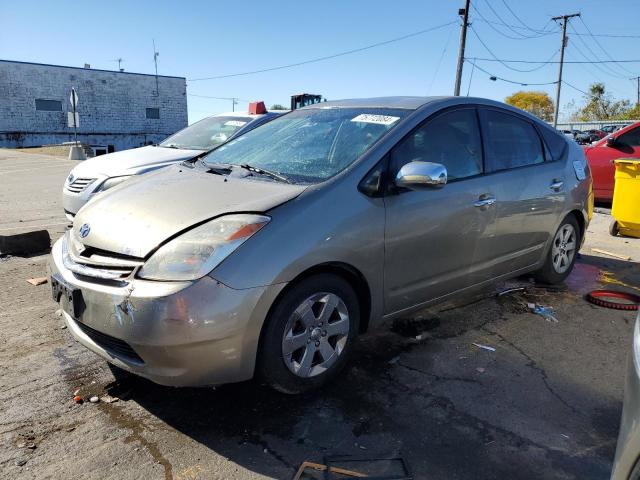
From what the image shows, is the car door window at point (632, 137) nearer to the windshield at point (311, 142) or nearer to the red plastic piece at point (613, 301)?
the red plastic piece at point (613, 301)

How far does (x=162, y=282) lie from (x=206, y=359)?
16.9 inches

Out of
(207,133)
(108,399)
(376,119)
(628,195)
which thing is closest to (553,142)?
(376,119)

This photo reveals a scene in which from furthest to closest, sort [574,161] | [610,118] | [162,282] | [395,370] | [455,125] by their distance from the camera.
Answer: [610,118]
[574,161]
[455,125]
[395,370]
[162,282]

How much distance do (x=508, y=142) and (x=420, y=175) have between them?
1580 millimetres

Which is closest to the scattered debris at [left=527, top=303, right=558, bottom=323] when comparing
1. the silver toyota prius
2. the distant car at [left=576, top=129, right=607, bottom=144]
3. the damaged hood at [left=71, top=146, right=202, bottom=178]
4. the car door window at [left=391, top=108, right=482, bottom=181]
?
the silver toyota prius

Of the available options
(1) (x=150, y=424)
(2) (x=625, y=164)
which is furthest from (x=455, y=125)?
(2) (x=625, y=164)

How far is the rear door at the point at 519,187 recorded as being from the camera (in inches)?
159

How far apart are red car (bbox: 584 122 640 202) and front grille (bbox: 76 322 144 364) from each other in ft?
29.6

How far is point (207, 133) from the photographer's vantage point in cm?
798

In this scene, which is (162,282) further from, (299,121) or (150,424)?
(299,121)

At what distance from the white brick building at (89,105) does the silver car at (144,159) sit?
110 ft

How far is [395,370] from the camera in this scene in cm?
335

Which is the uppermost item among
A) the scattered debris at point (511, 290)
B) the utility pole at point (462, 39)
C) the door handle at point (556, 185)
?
the utility pole at point (462, 39)

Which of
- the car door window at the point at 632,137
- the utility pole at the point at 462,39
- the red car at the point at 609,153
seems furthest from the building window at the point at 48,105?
the car door window at the point at 632,137
